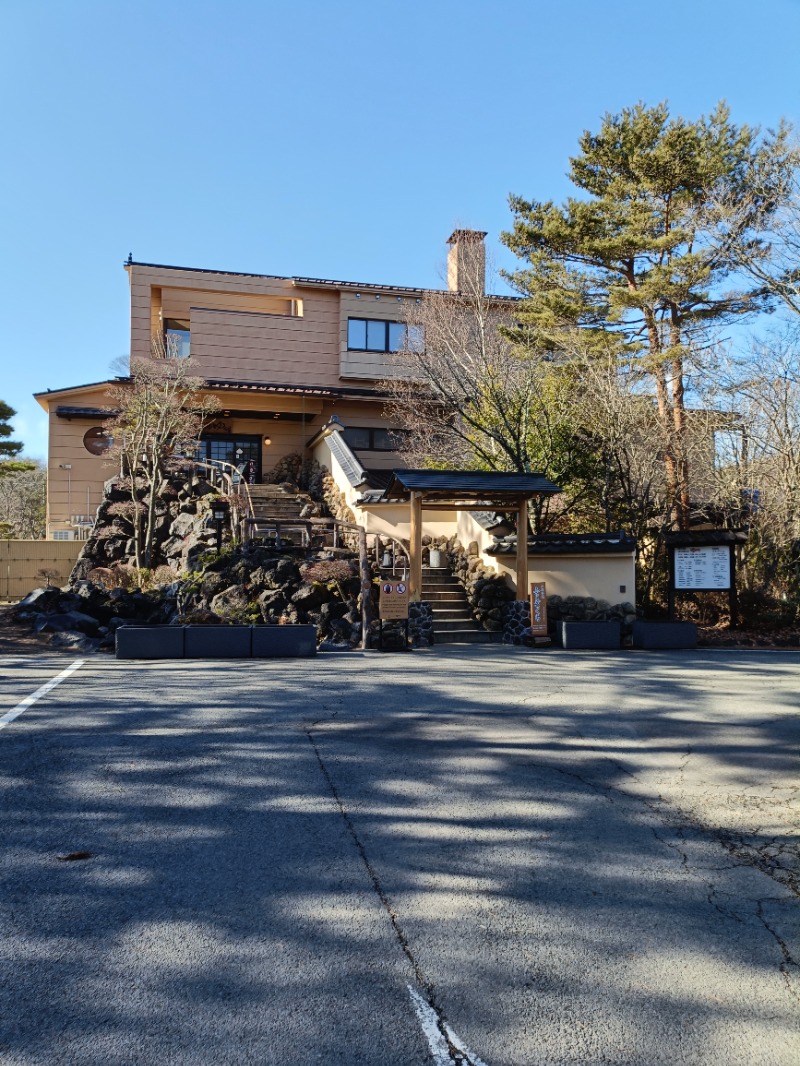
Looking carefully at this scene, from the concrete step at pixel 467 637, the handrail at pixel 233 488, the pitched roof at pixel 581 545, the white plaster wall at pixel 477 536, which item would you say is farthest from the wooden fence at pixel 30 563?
the pitched roof at pixel 581 545

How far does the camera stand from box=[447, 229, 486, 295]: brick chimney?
22.0 metres

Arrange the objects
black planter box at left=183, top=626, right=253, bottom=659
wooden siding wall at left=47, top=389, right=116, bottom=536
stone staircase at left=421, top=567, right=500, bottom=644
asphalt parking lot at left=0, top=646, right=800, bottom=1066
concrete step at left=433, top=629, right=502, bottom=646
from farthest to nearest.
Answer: wooden siding wall at left=47, top=389, right=116, bottom=536 → stone staircase at left=421, top=567, right=500, bottom=644 → concrete step at left=433, top=629, right=502, bottom=646 → black planter box at left=183, top=626, right=253, bottom=659 → asphalt parking lot at left=0, top=646, right=800, bottom=1066

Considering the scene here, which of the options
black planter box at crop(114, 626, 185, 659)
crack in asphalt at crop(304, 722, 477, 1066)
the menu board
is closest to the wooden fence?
black planter box at crop(114, 626, 185, 659)

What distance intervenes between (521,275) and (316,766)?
17.7 meters

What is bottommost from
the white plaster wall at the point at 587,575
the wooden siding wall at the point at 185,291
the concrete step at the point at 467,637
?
the concrete step at the point at 467,637

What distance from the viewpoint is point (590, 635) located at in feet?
49.5

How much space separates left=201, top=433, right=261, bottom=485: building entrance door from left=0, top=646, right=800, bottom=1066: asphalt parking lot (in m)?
19.2

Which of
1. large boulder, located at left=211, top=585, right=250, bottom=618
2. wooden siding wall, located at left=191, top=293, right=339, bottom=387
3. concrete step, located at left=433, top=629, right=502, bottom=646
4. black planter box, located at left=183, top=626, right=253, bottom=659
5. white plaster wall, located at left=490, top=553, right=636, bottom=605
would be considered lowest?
concrete step, located at left=433, top=629, right=502, bottom=646

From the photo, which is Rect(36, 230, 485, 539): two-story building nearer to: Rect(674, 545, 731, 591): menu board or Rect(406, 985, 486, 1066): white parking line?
Rect(674, 545, 731, 591): menu board

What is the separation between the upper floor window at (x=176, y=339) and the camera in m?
24.8

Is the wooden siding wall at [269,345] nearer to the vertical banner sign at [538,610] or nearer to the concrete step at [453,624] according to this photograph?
the concrete step at [453,624]

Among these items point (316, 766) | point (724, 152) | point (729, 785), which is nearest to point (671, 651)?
point (729, 785)

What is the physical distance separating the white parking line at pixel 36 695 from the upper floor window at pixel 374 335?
1848 centimetres

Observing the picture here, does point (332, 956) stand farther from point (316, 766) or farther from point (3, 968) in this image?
point (316, 766)
